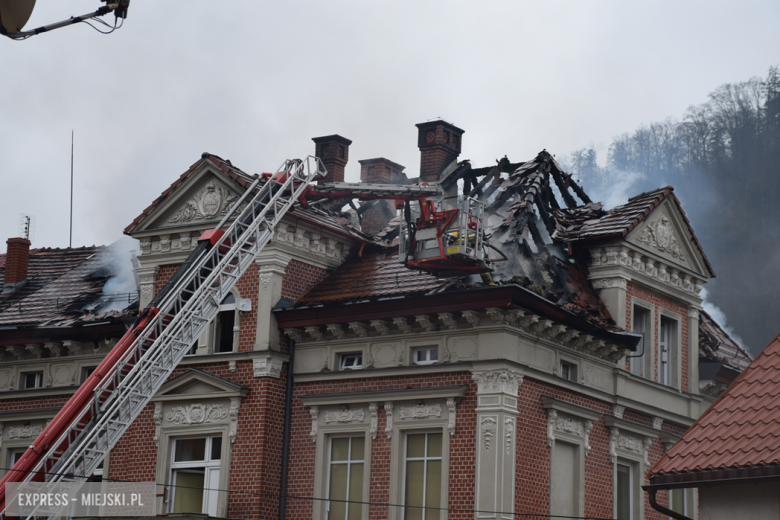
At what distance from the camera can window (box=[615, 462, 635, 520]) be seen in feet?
76.7

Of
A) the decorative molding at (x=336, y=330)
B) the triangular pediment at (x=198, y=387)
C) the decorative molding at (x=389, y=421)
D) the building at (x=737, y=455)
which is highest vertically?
the decorative molding at (x=336, y=330)

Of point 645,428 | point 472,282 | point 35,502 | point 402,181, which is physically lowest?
point 35,502

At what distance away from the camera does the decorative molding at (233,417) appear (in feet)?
74.2

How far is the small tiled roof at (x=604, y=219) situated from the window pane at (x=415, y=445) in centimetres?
572

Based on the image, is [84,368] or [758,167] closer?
[84,368]

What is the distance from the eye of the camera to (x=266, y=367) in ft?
74.4

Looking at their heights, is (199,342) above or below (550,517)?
above

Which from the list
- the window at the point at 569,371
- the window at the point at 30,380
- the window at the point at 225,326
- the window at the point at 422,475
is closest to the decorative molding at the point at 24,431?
the window at the point at 30,380

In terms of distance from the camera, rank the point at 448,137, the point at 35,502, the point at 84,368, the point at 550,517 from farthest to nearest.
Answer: the point at 448,137 → the point at 84,368 → the point at 550,517 → the point at 35,502

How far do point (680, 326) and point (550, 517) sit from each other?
687 centimetres

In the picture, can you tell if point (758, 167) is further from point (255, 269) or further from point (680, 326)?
point (255, 269)

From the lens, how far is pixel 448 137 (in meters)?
27.9

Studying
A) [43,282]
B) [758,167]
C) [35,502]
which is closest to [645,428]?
[35,502]

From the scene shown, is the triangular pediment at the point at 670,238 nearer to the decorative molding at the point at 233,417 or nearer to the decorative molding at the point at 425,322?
the decorative molding at the point at 425,322
